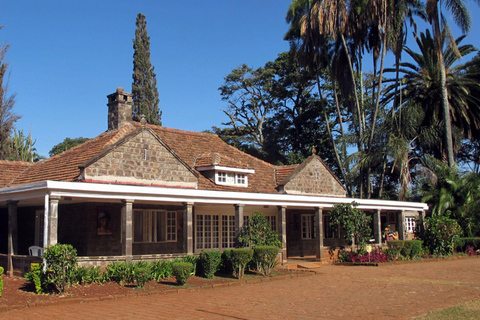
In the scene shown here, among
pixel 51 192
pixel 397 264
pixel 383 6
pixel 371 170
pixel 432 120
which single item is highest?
pixel 383 6

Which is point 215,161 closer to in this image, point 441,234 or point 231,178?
point 231,178

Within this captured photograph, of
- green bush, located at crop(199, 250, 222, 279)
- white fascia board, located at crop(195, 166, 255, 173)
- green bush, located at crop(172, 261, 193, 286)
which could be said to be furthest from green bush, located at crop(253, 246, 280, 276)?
white fascia board, located at crop(195, 166, 255, 173)

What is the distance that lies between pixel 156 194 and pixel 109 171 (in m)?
1.95

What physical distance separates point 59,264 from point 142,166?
5372mm

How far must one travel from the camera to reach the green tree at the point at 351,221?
2002 centimetres

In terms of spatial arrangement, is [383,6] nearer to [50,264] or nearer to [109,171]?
[109,171]

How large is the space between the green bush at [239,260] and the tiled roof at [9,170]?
9867 millimetres

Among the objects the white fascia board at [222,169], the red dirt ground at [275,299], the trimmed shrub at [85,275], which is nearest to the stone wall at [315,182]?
the white fascia board at [222,169]

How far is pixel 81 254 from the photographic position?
632 inches

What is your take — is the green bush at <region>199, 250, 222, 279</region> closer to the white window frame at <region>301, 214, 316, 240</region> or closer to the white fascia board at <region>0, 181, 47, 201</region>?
the white fascia board at <region>0, 181, 47, 201</region>

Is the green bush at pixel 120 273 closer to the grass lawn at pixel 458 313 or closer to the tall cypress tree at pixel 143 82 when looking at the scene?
the grass lawn at pixel 458 313

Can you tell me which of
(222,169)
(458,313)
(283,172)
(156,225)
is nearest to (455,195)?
(283,172)

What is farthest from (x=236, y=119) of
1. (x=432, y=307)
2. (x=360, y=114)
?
(x=432, y=307)

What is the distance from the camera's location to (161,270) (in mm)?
14250
